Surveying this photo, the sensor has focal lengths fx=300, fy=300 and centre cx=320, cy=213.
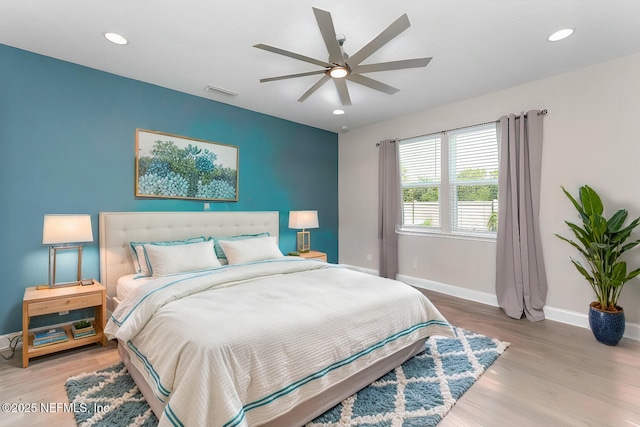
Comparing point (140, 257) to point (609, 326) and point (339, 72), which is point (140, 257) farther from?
point (609, 326)

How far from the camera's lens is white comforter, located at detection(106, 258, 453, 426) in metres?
1.38

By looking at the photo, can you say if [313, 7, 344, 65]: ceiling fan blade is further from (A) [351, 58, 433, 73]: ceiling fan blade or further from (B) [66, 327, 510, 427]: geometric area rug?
(B) [66, 327, 510, 427]: geometric area rug

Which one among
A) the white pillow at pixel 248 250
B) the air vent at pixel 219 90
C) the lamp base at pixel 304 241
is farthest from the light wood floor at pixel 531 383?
the air vent at pixel 219 90

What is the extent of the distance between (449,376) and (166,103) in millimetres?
3961

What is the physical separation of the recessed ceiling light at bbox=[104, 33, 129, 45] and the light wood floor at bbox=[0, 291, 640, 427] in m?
2.68

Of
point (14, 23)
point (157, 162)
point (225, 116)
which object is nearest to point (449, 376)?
point (157, 162)

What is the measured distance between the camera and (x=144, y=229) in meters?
3.30

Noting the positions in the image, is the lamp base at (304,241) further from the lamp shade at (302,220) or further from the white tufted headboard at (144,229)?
the white tufted headboard at (144,229)

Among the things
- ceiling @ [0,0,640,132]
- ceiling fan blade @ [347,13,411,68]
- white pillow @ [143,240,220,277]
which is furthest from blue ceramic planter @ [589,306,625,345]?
white pillow @ [143,240,220,277]

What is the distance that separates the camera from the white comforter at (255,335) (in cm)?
138

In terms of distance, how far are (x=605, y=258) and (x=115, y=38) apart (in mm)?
4724

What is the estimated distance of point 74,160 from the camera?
9.70 ft

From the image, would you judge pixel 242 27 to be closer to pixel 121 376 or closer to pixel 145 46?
pixel 145 46

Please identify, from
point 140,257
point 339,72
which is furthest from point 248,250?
point 339,72
